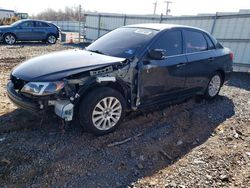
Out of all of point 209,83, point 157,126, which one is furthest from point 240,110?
point 157,126

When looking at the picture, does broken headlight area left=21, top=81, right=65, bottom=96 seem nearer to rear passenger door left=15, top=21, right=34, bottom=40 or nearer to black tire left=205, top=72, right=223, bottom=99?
black tire left=205, top=72, right=223, bottom=99

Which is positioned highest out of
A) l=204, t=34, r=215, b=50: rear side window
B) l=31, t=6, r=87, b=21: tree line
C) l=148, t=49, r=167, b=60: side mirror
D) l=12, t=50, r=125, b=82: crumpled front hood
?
l=204, t=34, r=215, b=50: rear side window

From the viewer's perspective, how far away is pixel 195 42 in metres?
4.86

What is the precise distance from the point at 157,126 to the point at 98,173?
1605mm

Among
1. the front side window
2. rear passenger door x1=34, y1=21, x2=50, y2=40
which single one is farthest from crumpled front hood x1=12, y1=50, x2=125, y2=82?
rear passenger door x1=34, y1=21, x2=50, y2=40

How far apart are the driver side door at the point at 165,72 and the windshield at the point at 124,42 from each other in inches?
8.1

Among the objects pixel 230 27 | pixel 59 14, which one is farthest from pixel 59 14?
pixel 230 27

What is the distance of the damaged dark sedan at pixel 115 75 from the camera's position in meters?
3.15

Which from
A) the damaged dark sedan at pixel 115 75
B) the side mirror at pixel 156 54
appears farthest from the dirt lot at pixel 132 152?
the side mirror at pixel 156 54

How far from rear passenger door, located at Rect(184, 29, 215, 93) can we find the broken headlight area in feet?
8.52

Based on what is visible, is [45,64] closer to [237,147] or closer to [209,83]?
[237,147]

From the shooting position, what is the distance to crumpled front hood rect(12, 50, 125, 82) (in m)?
3.19

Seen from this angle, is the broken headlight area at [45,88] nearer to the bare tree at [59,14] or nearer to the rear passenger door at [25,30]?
the rear passenger door at [25,30]

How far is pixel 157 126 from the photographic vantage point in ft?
13.5
